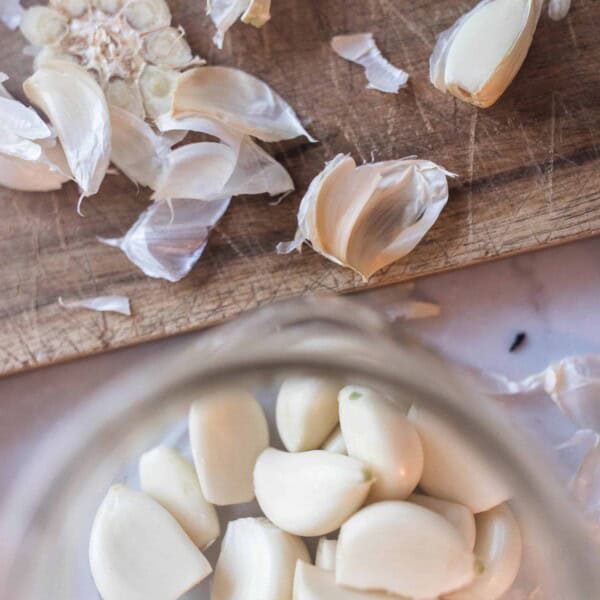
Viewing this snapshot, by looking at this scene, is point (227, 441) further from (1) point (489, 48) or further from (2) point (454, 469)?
Result: (1) point (489, 48)

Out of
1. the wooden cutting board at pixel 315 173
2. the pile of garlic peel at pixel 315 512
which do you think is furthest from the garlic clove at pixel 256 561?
the wooden cutting board at pixel 315 173

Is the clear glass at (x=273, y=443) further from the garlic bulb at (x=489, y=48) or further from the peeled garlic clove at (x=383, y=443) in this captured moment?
the garlic bulb at (x=489, y=48)

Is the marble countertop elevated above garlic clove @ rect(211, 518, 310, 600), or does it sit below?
below

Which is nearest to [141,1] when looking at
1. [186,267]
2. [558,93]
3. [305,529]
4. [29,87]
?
[29,87]

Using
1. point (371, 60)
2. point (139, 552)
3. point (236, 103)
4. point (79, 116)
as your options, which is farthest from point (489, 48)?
point (139, 552)

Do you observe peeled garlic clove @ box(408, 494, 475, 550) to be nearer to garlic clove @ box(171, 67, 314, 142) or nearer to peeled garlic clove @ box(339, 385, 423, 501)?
peeled garlic clove @ box(339, 385, 423, 501)

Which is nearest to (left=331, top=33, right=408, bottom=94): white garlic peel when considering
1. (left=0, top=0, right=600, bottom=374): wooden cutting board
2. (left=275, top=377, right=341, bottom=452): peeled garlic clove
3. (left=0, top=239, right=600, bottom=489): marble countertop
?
(left=0, top=0, right=600, bottom=374): wooden cutting board
